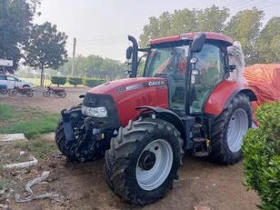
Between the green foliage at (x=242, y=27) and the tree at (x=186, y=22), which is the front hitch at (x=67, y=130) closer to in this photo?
the green foliage at (x=242, y=27)

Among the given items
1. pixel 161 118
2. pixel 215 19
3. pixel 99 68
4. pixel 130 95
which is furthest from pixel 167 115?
pixel 99 68

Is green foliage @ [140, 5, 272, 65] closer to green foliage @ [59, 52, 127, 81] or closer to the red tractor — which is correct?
the red tractor

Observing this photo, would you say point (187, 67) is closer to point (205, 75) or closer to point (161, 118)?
point (205, 75)

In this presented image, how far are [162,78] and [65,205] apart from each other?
7.78 ft

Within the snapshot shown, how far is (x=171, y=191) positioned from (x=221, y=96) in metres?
1.90

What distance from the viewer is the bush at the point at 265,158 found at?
7.72 feet

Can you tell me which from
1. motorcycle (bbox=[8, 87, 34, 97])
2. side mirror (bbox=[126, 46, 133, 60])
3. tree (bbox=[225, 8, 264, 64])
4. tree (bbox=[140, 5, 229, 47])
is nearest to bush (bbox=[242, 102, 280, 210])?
side mirror (bbox=[126, 46, 133, 60])

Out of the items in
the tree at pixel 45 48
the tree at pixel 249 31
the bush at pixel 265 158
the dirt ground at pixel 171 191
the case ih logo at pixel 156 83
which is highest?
the tree at pixel 249 31

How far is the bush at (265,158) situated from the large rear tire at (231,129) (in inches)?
72.5

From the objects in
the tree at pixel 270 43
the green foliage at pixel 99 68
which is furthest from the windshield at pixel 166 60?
the green foliage at pixel 99 68

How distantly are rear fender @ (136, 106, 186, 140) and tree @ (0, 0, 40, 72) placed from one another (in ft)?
76.5

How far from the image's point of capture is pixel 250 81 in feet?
→ 27.0

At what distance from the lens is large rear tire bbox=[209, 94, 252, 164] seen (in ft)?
15.9

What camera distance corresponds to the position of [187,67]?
4.68m
